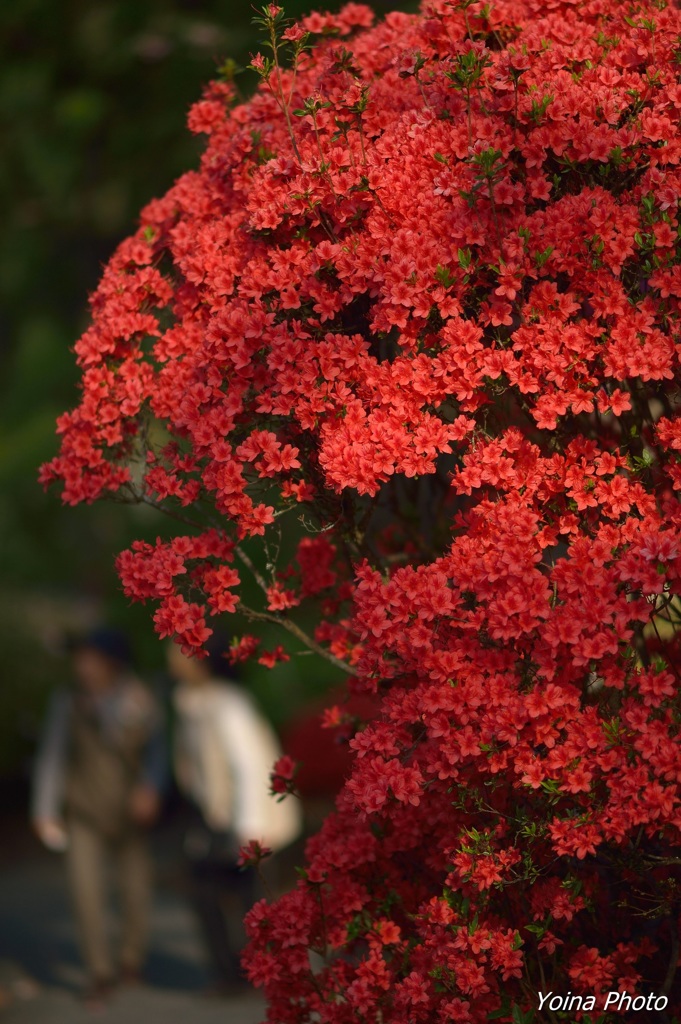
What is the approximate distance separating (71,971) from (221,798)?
248 centimetres

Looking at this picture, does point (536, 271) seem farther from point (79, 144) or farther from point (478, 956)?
point (79, 144)

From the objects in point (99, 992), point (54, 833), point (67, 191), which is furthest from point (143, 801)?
point (67, 191)

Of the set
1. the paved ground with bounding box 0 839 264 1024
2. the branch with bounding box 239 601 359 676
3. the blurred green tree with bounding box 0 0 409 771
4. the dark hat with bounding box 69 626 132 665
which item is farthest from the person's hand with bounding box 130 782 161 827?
the blurred green tree with bounding box 0 0 409 771

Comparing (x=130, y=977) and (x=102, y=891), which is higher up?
(x=102, y=891)

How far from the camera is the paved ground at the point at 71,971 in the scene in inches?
342

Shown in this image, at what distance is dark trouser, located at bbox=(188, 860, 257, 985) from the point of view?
28.6 ft

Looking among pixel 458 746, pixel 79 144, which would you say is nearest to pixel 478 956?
pixel 458 746

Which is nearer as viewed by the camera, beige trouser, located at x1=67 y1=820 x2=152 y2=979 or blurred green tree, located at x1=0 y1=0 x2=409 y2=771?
beige trouser, located at x1=67 y1=820 x2=152 y2=979

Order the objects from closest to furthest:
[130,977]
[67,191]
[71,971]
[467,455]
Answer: [467,455]
[130,977]
[71,971]
[67,191]

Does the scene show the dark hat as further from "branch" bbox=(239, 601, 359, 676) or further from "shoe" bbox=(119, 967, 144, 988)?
"branch" bbox=(239, 601, 359, 676)

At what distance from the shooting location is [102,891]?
9.26 metres

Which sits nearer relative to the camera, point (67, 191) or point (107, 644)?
point (107, 644)

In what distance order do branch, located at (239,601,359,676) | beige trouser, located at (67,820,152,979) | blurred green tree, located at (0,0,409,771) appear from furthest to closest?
blurred green tree, located at (0,0,409,771)
beige trouser, located at (67,820,152,979)
branch, located at (239,601,359,676)

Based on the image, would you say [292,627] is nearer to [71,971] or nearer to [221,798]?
[221,798]
